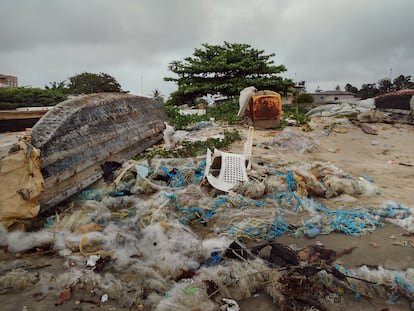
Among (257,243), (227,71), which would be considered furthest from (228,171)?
(227,71)

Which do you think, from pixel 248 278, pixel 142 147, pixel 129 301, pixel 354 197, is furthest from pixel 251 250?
pixel 142 147

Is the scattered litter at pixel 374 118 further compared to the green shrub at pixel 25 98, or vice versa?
the green shrub at pixel 25 98

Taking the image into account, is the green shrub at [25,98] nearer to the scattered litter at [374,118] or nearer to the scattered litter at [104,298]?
the scattered litter at [374,118]

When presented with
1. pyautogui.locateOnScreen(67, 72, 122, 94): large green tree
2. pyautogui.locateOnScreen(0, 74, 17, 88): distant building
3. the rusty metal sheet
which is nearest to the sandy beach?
the rusty metal sheet

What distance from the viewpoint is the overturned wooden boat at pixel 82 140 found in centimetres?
346

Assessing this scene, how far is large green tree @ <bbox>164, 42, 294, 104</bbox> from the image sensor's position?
17.0m

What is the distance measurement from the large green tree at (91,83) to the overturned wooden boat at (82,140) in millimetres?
28261

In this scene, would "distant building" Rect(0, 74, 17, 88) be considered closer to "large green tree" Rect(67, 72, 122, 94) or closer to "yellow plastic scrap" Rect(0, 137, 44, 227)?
"large green tree" Rect(67, 72, 122, 94)

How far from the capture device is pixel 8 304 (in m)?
1.93

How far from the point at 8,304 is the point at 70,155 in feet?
6.98

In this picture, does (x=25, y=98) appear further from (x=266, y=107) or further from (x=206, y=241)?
(x=206, y=241)

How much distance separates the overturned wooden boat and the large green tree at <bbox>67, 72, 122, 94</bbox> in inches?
1113

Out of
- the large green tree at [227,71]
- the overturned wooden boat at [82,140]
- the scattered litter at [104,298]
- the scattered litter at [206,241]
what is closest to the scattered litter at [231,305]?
the scattered litter at [206,241]

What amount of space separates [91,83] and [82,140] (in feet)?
103
